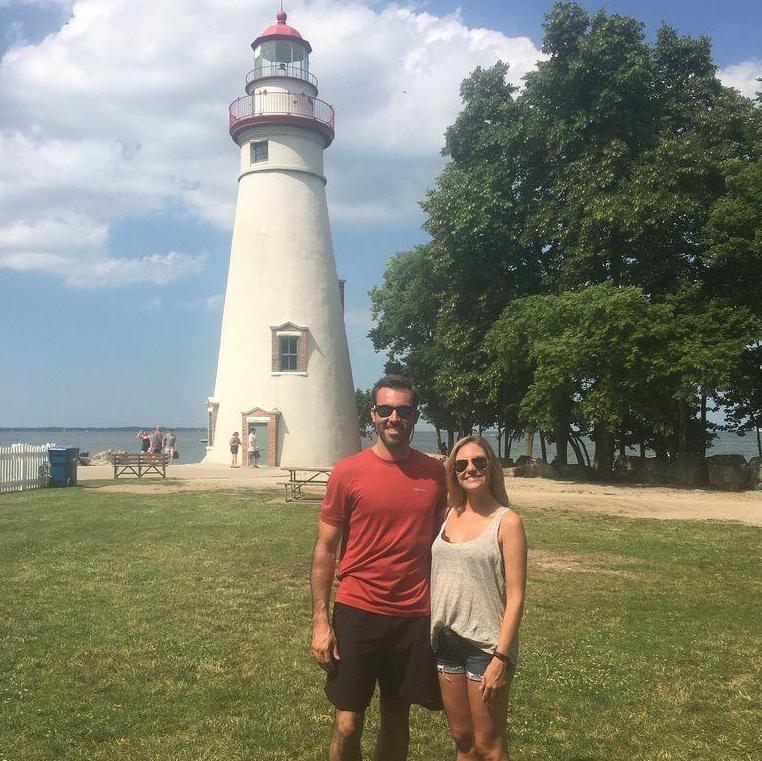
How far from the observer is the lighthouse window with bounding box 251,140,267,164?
1170 inches

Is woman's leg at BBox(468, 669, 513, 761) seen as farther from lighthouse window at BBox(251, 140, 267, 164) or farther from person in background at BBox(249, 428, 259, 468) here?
lighthouse window at BBox(251, 140, 267, 164)

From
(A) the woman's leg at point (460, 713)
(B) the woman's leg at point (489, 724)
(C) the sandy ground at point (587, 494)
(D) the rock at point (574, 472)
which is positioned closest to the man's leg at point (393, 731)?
(A) the woman's leg at point (460, 713)

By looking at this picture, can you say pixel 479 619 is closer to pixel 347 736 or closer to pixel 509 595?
pixel 509 595

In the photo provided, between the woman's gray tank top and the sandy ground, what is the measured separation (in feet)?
42.6

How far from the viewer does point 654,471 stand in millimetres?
24766

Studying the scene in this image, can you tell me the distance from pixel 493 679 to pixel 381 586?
27.6 inches

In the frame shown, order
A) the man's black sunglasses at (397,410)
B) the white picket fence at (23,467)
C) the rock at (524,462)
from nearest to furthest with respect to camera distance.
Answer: the man's black sunglasses at (397,410) → the white picket fence at (23,467) → the rock at (524,462)

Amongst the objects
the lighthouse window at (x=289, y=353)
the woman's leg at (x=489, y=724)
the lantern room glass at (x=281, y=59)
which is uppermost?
the lantern room glass at (x=281, y=59)

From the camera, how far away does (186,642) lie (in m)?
6.70

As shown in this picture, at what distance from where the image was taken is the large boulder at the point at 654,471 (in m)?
24.4

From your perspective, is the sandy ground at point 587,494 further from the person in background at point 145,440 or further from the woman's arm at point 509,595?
the woman's arm at point 509,595

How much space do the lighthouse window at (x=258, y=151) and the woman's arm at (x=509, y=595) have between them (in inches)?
1114

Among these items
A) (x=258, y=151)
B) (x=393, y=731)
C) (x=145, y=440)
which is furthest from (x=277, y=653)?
(x=145, y=440)

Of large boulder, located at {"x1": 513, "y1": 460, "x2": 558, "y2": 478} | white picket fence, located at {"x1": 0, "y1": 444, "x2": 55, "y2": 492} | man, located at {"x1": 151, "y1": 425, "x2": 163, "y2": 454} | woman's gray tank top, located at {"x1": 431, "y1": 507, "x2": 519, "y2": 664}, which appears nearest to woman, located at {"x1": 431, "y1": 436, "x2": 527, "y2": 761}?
woman's gray tank top, located at {"x1": 431, "y1": 507, "x2": 519, "y2": 664}
